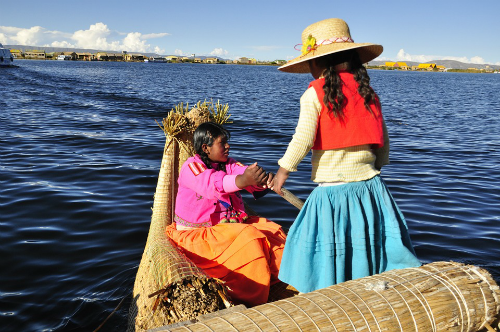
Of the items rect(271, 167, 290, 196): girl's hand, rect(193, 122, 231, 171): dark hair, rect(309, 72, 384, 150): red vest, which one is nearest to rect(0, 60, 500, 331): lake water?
rect(193, 122, 231, 171): dark hair

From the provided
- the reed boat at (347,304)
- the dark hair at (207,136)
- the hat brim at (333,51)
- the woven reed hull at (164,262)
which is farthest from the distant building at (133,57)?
the reed boat at (347,304)

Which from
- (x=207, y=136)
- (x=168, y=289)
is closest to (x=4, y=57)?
(x=207, y=136)

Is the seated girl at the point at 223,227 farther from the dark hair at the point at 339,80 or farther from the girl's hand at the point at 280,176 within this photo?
the dark hair at the point at 339,80

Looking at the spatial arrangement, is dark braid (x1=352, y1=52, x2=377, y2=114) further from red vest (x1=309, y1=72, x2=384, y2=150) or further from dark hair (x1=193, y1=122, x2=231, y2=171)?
dark hair (x1=193, y1=122, x2=231, y2=171)

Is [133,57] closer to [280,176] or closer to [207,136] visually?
[207,136]

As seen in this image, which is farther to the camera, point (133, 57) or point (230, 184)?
point (133, 57)

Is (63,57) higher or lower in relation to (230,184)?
higher

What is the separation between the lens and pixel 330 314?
1983 mm

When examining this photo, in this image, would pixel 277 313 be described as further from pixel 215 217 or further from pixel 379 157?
pixel 215 217

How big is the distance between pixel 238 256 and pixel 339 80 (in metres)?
1.43

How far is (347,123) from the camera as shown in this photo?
7.59 ft

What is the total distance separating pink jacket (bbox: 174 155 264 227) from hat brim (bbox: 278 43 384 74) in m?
0.89

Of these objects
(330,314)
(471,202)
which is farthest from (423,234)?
(330,314)

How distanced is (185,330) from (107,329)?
7.54 feet
